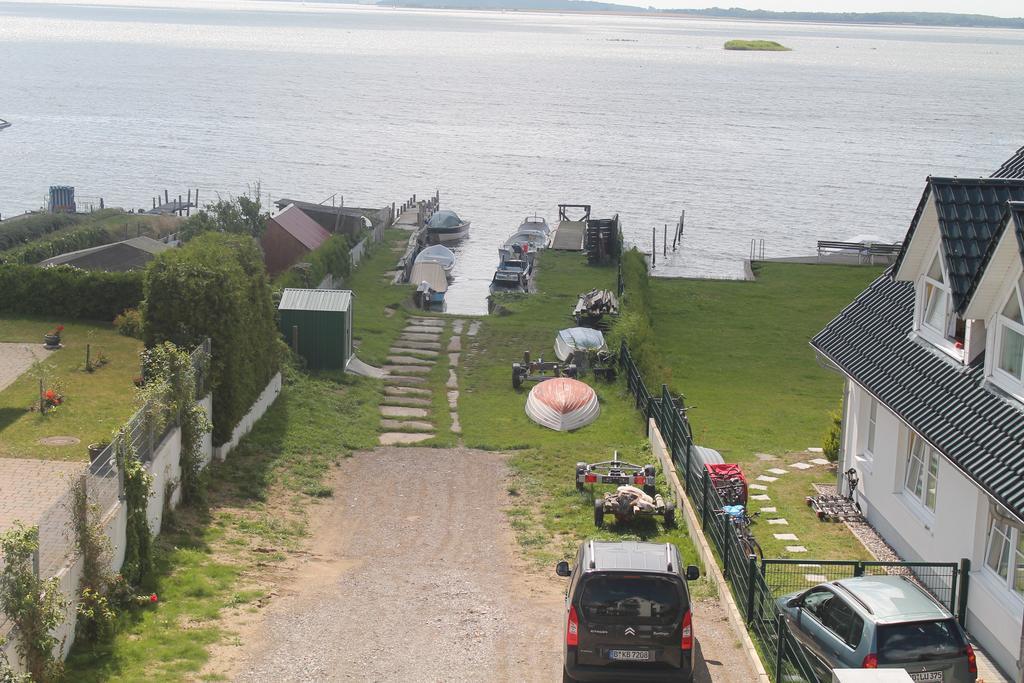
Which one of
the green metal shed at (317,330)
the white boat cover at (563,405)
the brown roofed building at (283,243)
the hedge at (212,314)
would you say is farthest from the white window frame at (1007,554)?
the brown roofed building at (283,243)

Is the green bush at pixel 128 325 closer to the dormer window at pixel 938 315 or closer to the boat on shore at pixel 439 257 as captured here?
the dormer window at pixel 938 315

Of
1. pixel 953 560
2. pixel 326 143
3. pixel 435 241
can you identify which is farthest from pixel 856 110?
pixel 953 560

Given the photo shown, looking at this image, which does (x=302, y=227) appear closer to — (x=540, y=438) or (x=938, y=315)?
(x=540, y=438)

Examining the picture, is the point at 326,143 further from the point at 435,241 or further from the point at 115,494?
the point at 115,494

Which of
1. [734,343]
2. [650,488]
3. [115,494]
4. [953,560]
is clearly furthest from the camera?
[734,343]

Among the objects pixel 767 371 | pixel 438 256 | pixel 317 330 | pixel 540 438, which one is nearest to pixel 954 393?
pixel 540 438

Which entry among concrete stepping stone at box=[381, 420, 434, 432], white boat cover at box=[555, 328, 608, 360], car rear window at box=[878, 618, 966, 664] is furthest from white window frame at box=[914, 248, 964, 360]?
white boat cover at box=[555, 328, 608, 360]
